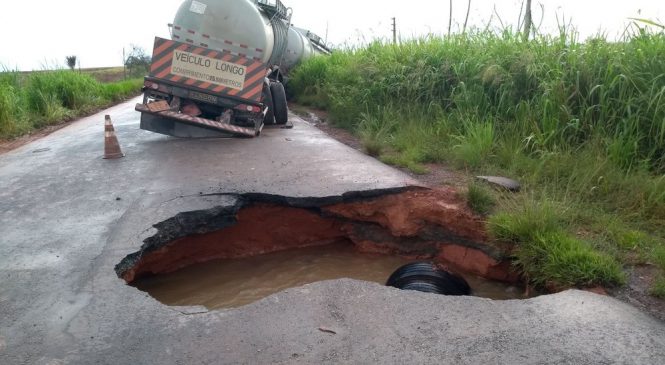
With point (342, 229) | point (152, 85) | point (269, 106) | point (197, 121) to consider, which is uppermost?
point (152, 85)

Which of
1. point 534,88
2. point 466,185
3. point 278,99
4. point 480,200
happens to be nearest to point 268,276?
point 480,200

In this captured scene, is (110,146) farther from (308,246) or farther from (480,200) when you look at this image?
(480,200)

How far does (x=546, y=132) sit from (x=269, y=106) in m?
5.74

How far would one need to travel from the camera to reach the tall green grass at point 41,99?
10.0 meters

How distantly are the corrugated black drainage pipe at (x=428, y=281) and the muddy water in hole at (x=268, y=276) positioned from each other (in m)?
0.39

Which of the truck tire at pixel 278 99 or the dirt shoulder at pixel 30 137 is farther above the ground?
the truck tire at pixel 278 99

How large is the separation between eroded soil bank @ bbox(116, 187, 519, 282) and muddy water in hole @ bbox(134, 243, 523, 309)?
0.10m

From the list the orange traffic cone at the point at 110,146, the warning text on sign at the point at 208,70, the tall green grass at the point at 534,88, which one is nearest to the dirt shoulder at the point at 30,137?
the orange traffic cone at the point at 110,146

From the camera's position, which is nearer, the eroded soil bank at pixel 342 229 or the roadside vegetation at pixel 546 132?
the roadside vegetation at pixel 546 132

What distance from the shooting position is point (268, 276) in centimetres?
443

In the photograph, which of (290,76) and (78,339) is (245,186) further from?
(290,76)

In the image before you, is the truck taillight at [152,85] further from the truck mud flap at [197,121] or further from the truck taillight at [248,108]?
the truck taillight at [248,108]

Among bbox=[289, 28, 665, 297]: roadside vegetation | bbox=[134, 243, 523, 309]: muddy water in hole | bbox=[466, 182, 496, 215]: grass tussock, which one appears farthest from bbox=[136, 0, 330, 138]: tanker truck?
bbox=[466, 182, 496, 215]: grass tussock

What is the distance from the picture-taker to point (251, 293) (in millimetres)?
4082
